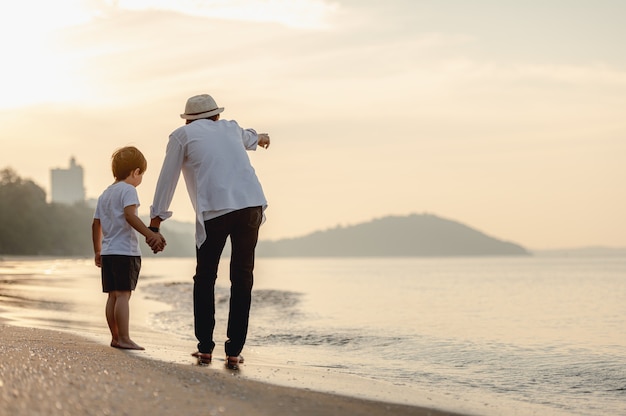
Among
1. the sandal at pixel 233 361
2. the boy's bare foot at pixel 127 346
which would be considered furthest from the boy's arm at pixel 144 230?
the sandal at pixel 233 361

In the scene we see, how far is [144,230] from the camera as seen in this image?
6285 millimetres

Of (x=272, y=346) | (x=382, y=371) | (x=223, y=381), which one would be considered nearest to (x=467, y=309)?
(x=272, y=346)

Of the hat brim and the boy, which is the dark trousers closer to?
the boy

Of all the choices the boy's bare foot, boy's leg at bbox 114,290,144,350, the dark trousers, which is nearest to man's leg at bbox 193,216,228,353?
the dark trousers

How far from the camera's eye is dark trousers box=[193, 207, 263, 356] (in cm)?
598

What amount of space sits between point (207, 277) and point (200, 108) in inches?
49.7

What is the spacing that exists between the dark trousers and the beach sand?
1.97 ft

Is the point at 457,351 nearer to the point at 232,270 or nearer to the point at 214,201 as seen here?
the point at 232,270

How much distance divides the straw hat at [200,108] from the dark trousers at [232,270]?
0.81 meters

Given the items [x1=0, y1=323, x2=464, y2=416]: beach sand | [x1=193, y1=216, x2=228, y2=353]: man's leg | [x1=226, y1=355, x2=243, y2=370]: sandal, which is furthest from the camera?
[x1=193, y1=216, x2=228, y2=353]: man's leg

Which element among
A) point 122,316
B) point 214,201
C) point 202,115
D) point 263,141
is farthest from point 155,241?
point 263,141

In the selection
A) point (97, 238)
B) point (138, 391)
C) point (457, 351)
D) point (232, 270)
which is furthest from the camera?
point (457, 351)

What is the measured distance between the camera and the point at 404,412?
171 inches

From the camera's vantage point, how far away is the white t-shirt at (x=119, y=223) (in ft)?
21.5
